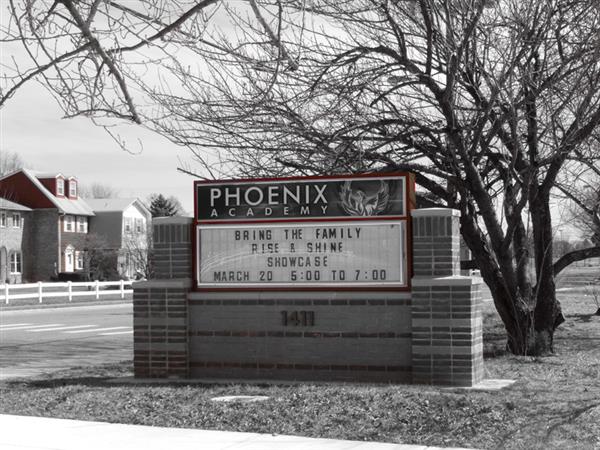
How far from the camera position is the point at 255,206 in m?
12.2

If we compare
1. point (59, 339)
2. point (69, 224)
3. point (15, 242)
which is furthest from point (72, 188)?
point (59, 339)

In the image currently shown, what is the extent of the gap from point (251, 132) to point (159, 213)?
204 feet

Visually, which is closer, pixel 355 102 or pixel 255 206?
pixel 255 206

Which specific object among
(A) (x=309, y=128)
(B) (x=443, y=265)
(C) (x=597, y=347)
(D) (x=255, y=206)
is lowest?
(C) (x=597, y=347)

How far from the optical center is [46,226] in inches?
2581

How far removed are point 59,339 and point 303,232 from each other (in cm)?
1210

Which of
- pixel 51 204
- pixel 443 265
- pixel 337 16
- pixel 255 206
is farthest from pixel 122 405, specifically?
pixel 51 204

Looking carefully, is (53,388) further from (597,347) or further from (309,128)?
(597,347)

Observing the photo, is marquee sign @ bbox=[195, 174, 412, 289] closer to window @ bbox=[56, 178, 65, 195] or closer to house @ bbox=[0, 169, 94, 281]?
house @ bbox=[0, 169, 94, 281]

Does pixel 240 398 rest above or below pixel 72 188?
below

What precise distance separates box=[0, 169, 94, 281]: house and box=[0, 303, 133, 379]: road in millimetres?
30786

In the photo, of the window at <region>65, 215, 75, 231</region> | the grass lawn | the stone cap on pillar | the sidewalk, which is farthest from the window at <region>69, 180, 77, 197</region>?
the sidewalk

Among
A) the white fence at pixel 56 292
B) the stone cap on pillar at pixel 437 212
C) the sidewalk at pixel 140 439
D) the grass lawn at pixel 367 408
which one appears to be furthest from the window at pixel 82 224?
the sidewalk at pixel 140 439

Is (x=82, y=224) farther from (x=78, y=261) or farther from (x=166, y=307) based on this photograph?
(x=166, y=307)
